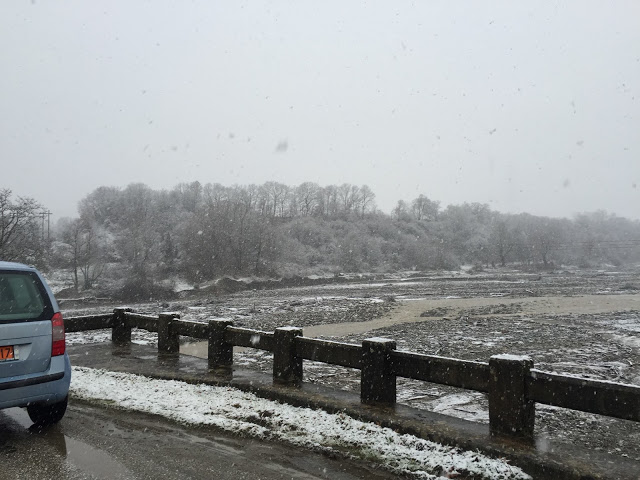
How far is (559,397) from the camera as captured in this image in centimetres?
482

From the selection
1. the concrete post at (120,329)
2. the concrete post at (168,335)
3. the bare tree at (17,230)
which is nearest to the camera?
the concrete post at (168,335)

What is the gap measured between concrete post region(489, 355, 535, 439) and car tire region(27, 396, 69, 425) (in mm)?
4789

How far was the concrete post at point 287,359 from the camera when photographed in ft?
24.2

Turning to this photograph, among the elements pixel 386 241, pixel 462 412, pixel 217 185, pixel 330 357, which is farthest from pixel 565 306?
pixel 217 185

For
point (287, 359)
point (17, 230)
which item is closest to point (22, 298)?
point (287, 359)

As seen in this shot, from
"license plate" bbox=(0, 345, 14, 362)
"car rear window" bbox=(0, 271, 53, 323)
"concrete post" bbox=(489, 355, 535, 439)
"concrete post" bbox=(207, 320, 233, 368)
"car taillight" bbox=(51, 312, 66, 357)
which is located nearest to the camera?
"concrete post" bbox=(489, 355, 535, 439)

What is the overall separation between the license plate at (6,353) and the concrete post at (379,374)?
3.83 metres

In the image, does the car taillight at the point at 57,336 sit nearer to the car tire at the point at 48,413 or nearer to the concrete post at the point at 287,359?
the car tire at the point at 48,413

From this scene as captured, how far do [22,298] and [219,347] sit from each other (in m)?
3.52

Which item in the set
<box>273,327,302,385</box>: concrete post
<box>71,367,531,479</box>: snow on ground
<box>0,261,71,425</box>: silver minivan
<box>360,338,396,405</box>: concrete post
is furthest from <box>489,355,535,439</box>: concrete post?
<box>0,261,71,425</box>: silver minivan

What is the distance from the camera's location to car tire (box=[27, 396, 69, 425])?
6012 millimetres

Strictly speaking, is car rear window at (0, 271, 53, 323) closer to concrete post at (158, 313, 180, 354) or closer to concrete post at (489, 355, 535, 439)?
concrete post at (158, 313, 180, 354)

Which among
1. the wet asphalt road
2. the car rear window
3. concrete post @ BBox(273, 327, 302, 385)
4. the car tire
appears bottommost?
the wet asphalt road

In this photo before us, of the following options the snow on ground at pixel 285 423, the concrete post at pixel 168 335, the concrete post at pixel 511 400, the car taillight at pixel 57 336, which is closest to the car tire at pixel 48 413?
the car taillight at pixel 57 336
